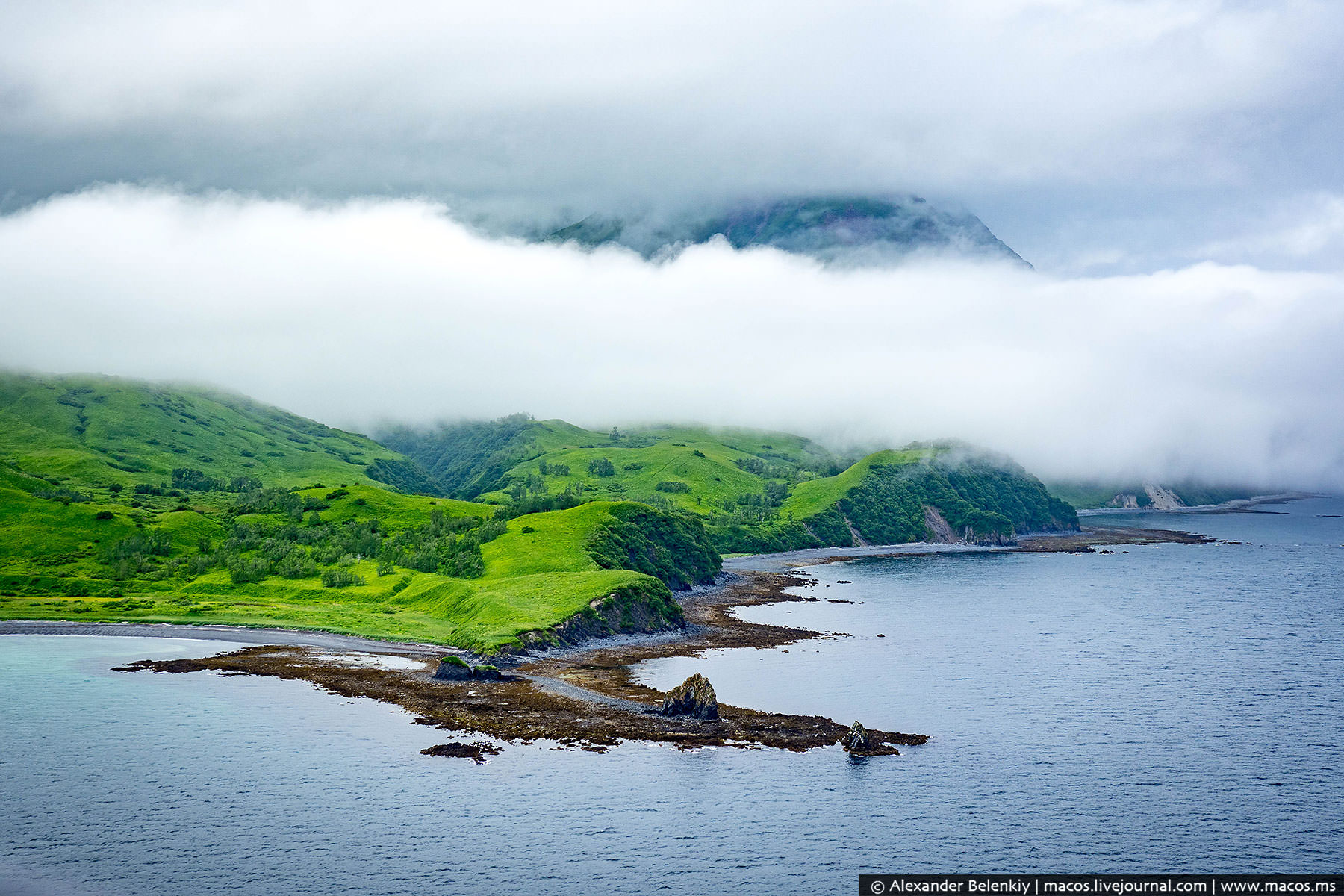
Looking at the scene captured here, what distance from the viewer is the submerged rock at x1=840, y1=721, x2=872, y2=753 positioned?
100812 mm

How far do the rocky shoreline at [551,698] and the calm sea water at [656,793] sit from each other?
403cm

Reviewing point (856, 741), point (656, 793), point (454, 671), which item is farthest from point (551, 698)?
point (856, 741)

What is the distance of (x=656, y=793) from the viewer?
88875 millimetres

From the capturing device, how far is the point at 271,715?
114 m

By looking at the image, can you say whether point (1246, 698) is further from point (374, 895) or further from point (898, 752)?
point (374, 895)

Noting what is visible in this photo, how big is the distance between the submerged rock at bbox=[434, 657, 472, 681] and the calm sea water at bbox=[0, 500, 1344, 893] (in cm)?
1672

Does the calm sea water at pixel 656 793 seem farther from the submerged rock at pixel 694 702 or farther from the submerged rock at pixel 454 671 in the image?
the submerged rock at pixel 454 671

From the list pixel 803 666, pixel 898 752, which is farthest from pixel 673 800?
pixel 803 666

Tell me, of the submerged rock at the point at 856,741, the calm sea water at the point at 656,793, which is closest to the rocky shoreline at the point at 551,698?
the submerged rock at the point at 856,741

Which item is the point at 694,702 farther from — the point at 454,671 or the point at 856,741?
the point at 454,671

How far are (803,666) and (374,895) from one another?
309 ft

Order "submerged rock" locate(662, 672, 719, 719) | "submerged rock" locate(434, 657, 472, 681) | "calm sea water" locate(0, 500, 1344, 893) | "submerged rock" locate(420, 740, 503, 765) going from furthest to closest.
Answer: "submerged rock" locate(434, 657, 472, 681) < "submerged rock" locate(662, 672, 719, 719) < "submerged rock" locate(420, 740, 503, 765) < "calm sea water" locate(0, 500, 1344, 893)

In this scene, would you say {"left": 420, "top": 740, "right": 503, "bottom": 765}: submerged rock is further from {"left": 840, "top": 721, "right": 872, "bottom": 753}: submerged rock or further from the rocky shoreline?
{"left": 840, "top": 721, "right": 872, "bottom": 753}: submerged rock

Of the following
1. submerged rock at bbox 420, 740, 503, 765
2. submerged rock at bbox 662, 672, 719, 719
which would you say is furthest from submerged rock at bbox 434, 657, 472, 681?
submerged rock at bbox 662, 672, 719, 719
